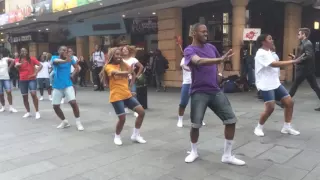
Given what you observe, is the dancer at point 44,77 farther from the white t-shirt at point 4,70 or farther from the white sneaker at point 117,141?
the white sneaker at point 117,141

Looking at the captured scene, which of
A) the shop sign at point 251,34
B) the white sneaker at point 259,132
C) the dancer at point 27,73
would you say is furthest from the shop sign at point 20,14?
the white sneaker at point 259,132

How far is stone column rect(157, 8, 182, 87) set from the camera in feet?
46.0

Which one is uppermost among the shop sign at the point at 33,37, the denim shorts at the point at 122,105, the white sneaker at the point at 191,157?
the shop sign at the point at 33,37

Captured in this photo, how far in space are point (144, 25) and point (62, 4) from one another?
13.0 feet

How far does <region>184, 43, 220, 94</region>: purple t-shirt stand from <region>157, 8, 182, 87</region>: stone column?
9727 millimetres

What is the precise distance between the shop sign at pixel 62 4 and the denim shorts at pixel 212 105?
11796 mm

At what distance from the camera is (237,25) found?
12188 millimetres

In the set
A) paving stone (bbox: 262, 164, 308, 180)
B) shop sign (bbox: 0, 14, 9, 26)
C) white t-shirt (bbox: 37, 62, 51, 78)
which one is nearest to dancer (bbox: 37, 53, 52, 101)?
white t-shirt (bbox: 37, 62, 51, 78)

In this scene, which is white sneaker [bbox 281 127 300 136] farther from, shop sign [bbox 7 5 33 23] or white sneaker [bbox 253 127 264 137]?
shop sign [bbox 7 5 33 23]

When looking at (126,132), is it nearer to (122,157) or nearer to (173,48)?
(122,157)

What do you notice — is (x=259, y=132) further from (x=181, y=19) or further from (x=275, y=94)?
(x=181, y=19)

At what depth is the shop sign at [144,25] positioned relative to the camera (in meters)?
16.0

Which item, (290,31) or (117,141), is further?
(290,31)

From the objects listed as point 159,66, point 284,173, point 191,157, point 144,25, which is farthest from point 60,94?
point 144,25
